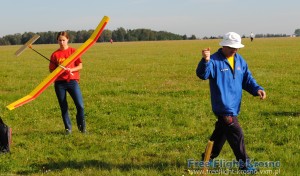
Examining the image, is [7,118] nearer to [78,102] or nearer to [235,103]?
[78,102]

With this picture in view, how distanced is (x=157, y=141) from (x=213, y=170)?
203 cm

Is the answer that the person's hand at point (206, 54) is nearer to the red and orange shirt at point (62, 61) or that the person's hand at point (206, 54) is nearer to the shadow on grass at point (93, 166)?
the shadow on grass at point (93, 166)

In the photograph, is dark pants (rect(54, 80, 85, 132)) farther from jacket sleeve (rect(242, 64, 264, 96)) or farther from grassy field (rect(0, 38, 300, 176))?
jacket sleeve (rect(242, 64, 264, 96))

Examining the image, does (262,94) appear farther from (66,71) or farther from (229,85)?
(66,71)

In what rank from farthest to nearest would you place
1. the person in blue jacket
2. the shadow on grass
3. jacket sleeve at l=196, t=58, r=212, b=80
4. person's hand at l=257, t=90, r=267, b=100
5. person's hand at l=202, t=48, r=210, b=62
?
1. the shadow on grass
2. person's hand at l=257, t=90, r=267, b=100
3. the person in blue jacket
4. jacket sleeve at l=196, t=58, r=212, b=80
5. person's hand at l=202, t=48, r=210, b=62

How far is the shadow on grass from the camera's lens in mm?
6109

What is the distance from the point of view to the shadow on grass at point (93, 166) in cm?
611

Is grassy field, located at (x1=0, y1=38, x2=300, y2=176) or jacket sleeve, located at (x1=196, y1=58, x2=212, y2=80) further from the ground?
jacket sleeve, located at (x1=196, y1=58, x2=212, y2=80)

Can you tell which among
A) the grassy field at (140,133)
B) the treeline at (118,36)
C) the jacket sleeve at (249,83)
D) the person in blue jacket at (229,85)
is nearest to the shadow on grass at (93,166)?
the grassy field at (140,133)

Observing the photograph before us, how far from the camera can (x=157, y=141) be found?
764 cm

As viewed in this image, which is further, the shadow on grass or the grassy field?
the grassy field

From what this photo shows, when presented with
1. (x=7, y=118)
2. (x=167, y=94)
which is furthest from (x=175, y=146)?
(x=167, y=94)

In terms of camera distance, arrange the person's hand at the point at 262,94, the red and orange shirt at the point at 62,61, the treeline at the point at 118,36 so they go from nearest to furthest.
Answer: the person's hand at the point at 262,94, the red and orange shirt at the point at 62,61, the treeline at the point at 118,36

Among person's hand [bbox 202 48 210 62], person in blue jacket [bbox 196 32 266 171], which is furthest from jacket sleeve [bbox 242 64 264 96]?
person's hand [bbox 202 48 210 62]
